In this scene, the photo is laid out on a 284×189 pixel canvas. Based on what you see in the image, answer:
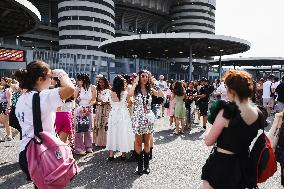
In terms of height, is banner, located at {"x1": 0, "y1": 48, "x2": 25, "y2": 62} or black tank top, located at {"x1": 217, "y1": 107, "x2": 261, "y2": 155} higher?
banner, located at {"x1": 0, "y1": 48, "x2": 25, "y2": 62}

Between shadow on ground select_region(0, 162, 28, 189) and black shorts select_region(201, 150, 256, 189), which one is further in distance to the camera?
shadow on ground select_region(0, 162, 28, 189)

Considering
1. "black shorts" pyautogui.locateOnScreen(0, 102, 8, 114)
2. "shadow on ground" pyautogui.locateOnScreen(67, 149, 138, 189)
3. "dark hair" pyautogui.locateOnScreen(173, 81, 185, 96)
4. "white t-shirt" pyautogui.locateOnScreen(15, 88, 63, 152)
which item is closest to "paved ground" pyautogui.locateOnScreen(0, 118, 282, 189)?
"shadow on ground" pyautogui.locateOnScreen(67, 149, 138, 189)

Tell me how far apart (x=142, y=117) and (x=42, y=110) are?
10.8 ft

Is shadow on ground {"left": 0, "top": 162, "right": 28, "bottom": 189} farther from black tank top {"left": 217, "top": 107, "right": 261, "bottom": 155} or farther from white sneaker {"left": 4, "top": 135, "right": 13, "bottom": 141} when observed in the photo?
black tank top {"left": 217, "top": 107, "right": 261, "bottom": 155}

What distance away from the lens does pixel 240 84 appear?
2.79 metres

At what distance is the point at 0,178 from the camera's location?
5.54 metres

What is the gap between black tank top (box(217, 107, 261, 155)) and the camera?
2.74 m

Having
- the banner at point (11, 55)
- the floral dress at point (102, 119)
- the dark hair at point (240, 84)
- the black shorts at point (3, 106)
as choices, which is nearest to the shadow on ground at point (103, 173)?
the floral dress at point (102, 119)

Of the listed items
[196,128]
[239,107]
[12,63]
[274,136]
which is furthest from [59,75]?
[12,63]

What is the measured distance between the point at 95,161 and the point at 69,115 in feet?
3.71

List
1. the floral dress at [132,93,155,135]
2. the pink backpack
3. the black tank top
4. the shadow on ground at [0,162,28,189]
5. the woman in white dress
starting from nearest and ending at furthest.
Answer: the pink backpack → the black tank top → the shadow on ground at [0,162,28,189] → the floral dress at [132,93,155,135] → the woman in white dress

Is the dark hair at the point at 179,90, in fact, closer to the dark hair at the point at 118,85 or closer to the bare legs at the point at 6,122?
the dark hair at the point at 118,85

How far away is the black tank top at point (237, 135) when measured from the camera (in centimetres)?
274

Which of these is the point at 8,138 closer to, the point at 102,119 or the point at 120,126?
the point at 102,119
